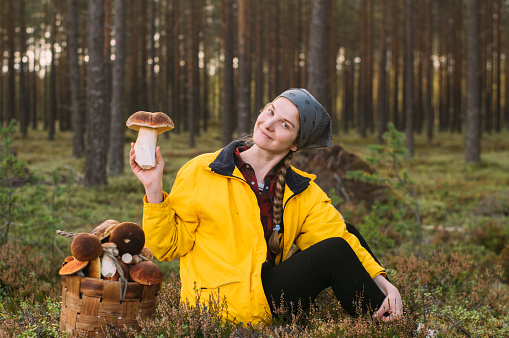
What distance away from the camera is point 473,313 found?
12.3 feet

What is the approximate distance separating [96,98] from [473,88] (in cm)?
1159

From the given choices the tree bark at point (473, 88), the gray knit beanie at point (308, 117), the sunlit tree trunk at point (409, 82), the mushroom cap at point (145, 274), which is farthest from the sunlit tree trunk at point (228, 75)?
the mushroom cap at point (145, 274)

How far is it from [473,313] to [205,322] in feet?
7.46

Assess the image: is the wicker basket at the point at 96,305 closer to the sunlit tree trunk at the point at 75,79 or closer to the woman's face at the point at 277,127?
the woman's face at the point at 277,127

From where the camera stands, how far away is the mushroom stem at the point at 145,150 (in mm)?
2703

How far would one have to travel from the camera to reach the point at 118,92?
12945mm

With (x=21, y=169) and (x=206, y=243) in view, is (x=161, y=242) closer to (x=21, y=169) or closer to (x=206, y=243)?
(x=206, y=243)

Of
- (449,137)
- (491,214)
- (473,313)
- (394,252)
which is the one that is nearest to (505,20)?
(449,137)

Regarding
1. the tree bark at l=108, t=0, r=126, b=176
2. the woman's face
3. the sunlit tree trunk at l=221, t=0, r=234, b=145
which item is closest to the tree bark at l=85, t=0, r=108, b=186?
the tree bark at l=108, t=0, r=126, b=176

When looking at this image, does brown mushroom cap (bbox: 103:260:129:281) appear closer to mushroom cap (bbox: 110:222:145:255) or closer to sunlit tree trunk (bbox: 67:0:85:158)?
mushroom cap (bbox: 110:222:145:255)

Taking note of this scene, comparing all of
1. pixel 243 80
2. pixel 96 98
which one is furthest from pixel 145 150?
pixel 243 80

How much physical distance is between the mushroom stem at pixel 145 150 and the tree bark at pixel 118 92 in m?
10.7

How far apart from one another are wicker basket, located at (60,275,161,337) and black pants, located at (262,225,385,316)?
0.83 m

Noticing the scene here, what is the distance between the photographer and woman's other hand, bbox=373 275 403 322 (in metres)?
2.94
